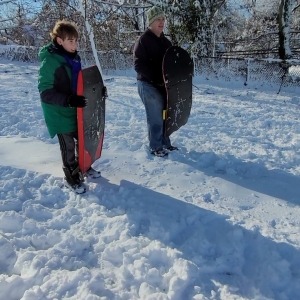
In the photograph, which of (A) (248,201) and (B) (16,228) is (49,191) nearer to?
(B) (16,228)

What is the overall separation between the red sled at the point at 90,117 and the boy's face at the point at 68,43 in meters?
0.22

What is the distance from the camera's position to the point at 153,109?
3979 millimetres

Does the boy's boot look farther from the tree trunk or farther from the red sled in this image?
the tree trunk

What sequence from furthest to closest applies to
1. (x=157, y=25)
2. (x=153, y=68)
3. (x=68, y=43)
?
(x=153, y=68)
(x=157, y=25)
(x=68, y=43)

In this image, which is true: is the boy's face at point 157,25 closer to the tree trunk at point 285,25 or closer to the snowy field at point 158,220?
the snowy field at point 158,220

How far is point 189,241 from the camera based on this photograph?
2.52 m

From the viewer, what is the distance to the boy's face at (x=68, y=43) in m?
2.94

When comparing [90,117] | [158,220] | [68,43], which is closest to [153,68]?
[90,117]

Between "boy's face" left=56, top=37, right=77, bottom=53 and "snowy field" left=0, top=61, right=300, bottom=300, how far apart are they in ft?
4.26

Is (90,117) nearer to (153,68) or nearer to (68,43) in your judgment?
(68,43)

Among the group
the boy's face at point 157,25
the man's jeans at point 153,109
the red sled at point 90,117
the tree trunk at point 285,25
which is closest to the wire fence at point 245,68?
the tree trunk at point 285,25

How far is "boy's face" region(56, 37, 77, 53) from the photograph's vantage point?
2937 mm

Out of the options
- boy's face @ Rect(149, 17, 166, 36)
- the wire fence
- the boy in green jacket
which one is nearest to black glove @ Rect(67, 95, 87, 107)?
the boy in green jacket

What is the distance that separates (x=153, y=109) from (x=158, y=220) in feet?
5.07
